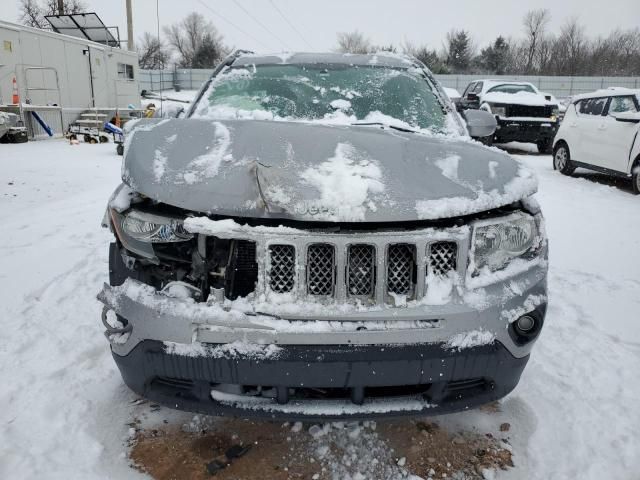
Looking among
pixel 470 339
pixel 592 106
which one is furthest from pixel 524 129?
pixel 470 339

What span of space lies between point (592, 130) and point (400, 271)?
29.0ft

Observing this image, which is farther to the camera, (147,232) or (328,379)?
(147,232)

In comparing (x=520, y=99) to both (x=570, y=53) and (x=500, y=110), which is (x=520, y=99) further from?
(x=570, y=53)

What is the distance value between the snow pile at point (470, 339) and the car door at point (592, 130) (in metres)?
8.22

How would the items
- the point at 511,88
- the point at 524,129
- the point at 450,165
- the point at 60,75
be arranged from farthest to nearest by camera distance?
the point at 60,75 < the point at 511,88 < the point at 524,129 < the point at 450,165

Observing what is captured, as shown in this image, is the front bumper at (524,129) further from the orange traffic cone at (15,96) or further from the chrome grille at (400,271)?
the orange traffic cone at (15,96)

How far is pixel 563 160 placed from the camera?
9.85 meters

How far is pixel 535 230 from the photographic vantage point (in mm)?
1987

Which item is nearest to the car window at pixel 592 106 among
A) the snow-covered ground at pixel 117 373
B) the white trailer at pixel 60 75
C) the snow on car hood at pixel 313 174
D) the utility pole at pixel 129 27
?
the snow-covered ground at pixel 117 373

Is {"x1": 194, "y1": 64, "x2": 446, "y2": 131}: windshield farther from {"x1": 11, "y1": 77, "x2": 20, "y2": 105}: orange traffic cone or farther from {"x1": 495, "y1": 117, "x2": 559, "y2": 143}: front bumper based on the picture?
{"x1": 11, "y1": 77, "x2": 20, "y2": 105}: orange traffic cone

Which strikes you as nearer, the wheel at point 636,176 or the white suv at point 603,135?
the wheel at point 636,176

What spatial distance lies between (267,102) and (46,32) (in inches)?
593

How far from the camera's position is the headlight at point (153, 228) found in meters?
1.80

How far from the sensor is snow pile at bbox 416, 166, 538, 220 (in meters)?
1.73
